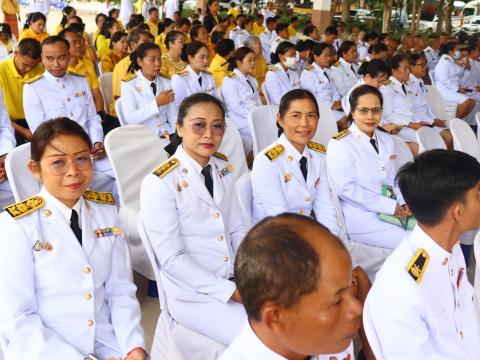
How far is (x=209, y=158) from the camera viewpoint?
214cm

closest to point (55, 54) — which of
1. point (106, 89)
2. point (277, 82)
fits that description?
point (106, 89)

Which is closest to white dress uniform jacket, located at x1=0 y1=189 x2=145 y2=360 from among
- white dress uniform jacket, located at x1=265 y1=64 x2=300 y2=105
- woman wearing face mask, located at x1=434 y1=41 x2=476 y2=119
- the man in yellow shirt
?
the man in yellow shirt

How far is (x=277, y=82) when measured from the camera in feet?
16.6

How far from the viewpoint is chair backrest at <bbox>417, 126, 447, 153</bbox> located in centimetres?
314

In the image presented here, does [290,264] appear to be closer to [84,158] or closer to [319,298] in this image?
[319,298]

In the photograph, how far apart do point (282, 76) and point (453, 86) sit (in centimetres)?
254

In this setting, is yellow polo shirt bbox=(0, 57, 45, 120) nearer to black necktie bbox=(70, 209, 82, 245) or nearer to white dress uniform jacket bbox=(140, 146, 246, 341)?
white dress uniform jacket bbox=(140, 146, 246, 341)

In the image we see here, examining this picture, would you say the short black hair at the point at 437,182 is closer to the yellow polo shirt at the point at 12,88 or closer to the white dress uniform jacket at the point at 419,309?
the white dress uniform jacket at the point at 419,309

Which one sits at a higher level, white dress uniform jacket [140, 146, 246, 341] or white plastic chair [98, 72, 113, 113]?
white plastic chair [98, 72, 113, 113]

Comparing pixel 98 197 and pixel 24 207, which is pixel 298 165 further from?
pixel 24 207

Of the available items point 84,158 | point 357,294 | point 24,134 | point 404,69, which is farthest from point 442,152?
point 404,69

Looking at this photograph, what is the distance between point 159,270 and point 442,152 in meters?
1.05

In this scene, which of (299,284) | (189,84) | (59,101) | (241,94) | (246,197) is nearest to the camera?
(299,284)

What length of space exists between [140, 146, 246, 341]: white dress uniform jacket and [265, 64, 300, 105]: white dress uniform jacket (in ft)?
9.85
